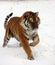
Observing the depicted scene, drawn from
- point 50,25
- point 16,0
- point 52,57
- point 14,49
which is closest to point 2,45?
point 14,49

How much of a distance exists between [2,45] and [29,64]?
806 millimetres

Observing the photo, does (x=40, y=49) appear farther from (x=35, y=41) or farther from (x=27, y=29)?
(x=27, y=29)

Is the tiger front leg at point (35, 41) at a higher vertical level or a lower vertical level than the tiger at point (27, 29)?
lower

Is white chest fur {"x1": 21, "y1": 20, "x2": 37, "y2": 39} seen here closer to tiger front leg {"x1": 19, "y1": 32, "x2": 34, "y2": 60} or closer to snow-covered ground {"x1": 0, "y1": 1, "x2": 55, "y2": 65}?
tiger front leg {"x1": 19, "y1": 32, "x2": 34, "y2": 60}

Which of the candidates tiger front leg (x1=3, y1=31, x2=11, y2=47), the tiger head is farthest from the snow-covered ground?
the tiger head

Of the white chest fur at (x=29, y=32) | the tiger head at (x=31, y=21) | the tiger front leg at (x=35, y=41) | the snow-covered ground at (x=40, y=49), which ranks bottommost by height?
the snow-covered ground at (x=40, y=49)

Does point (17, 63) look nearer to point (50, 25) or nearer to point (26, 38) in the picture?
point (26, 38)

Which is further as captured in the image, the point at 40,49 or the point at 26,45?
the point at 40,49

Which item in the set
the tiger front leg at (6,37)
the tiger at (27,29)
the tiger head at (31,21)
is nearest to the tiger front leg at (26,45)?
the tiger at (27,29)

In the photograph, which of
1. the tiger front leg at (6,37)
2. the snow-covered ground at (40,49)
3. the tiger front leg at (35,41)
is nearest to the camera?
the snow-covered ground at (40,49)

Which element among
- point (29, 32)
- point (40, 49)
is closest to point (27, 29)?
point (29, 32)

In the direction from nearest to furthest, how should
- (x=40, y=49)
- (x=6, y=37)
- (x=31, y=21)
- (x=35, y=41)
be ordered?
(x=31, y=21), (x=35, y=41), (x=40, y=49), (x=6, y=37)

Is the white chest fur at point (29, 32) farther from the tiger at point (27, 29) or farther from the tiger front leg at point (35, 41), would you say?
the tiger front leg at point (35, 41)

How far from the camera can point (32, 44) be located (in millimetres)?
3600
